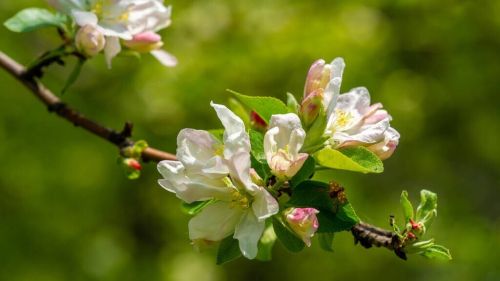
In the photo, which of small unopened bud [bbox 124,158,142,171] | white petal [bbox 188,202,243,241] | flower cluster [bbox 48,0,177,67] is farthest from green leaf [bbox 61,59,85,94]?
white petal [bbox 188,202,243,241]

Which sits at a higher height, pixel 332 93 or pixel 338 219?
pixel 332 93

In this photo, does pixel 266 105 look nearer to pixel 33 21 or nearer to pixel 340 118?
pixel 340 118

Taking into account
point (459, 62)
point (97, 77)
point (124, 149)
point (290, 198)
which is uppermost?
point (290, 198)

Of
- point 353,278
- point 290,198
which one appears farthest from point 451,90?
point 290,198

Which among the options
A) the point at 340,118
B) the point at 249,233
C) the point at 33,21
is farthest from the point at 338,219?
the point at 33,21

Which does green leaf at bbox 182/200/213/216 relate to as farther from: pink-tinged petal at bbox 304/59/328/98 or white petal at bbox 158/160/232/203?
pink-tinged petal at bbox 304/59/328/98

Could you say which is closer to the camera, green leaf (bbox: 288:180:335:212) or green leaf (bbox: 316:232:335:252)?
green leaf (bbox: 288:180:335:212)

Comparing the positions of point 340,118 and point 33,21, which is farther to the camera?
point 33,21

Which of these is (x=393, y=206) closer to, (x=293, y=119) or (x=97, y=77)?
(x=97, y=77)
